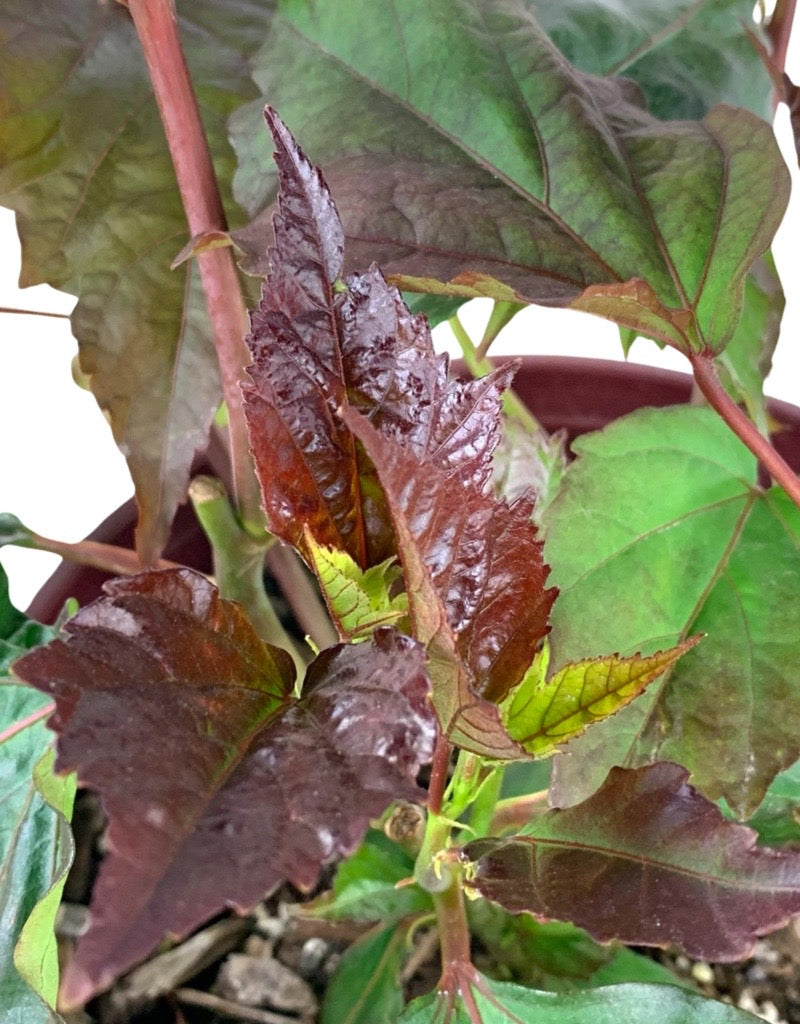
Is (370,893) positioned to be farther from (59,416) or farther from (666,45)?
(59,416)

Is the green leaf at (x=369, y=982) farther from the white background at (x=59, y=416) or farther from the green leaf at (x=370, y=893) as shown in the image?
the white background at (x=59, y=416)

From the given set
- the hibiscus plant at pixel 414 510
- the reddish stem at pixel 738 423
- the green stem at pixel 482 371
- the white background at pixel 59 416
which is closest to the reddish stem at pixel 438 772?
the hibiscus plant at pixel 414 510

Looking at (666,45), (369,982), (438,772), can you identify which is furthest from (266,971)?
(666,45)

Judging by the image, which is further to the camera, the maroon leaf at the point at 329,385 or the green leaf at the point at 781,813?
the green leaf at the point at 781,813

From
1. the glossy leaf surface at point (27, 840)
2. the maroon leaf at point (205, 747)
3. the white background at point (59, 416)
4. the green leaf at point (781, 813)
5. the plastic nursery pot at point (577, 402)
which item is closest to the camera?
the maroon leaf at point (205, 747)

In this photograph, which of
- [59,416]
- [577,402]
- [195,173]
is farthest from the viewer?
[59,416]

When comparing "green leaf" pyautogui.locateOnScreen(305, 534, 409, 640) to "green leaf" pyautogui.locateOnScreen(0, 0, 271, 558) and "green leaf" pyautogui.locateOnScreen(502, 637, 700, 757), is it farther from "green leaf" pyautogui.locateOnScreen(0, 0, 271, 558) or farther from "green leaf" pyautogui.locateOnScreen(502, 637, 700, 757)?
"green leaf" pyautogui.locateOnScreen(0, 0, 271, 558)

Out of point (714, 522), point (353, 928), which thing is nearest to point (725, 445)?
point (714, 522)

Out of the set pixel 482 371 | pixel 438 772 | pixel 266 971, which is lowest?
pixel 266 971
